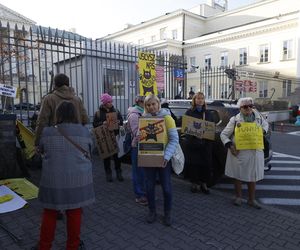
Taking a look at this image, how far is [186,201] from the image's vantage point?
502 centimetres

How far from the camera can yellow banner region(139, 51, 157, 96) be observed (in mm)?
7922

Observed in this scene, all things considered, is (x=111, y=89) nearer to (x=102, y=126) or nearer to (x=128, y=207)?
(x=102, y=126)

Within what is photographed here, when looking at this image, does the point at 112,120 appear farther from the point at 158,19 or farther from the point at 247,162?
the point at 158,19

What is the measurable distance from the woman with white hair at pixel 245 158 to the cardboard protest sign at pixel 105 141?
2.20 meters

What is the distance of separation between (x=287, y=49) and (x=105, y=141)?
3057 centimetres

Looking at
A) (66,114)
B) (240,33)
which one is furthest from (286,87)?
(66,114)

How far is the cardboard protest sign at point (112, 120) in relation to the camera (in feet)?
19.4

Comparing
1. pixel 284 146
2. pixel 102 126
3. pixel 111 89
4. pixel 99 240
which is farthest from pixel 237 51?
pixel 99 240

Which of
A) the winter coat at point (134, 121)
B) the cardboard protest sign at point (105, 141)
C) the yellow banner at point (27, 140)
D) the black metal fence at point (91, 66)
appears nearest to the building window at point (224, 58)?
the black metal fence at point (91, 66)

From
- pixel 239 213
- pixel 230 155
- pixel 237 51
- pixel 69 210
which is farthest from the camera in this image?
pixel 237 51

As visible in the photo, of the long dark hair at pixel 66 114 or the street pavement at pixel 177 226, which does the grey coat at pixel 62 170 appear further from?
the street pavement at pixel 177 226

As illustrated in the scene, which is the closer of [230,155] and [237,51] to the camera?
[230,155]

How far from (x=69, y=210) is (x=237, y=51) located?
36045 mm

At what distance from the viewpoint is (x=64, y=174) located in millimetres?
2951
